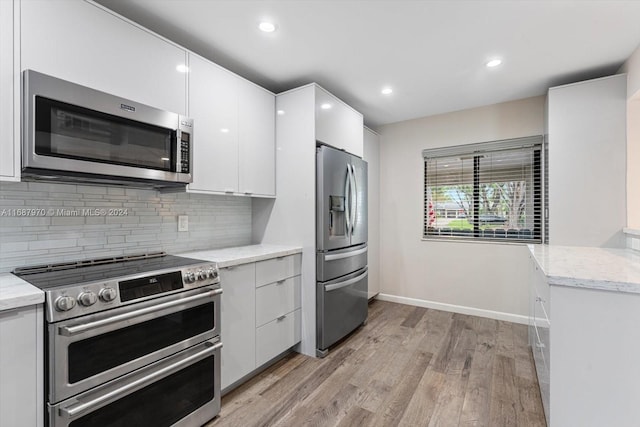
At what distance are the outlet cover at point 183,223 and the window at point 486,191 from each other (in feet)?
9.42

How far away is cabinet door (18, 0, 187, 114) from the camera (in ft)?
4.57

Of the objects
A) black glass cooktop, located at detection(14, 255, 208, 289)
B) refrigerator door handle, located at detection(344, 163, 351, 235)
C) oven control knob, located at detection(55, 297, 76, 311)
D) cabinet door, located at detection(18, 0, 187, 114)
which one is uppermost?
cabinet door, located at detection(18, 0, 187, 114)

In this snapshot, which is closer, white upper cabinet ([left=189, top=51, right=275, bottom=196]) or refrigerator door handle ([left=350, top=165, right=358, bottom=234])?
white upper cabinet ([left=189, top=51, right=275, bottom=196])

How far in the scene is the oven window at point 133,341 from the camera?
127 centimetres

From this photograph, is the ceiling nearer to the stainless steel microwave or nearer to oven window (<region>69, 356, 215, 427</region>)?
the stainless steel microwave

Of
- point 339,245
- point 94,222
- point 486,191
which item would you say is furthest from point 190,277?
point 486,191

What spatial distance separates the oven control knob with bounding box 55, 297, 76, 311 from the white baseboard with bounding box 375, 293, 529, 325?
11.8 ft

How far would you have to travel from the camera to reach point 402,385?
2.18 m

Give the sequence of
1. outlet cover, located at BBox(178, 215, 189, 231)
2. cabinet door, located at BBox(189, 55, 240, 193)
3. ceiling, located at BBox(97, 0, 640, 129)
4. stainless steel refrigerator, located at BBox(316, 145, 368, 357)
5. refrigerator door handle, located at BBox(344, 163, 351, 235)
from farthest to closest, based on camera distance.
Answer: refrigerator door handle, located at BBox(344, 163, 351, 235) → stainless steel refrigerator, located at BBox(316, 145, 368, 357) → outlet cover, located at BBox(178, 215, 189, 231) → cabinet door, located at BBox(189, 55, 240, 193) → ceiling, located at BBox(97, 0, 640, 129)

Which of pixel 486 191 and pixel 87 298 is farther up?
pixel 486 191

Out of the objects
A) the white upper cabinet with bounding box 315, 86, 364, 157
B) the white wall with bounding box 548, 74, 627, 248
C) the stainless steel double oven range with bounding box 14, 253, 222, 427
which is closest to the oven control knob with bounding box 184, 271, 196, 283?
the stainless steel double oven range with bounding box 14, 253, 222, 427

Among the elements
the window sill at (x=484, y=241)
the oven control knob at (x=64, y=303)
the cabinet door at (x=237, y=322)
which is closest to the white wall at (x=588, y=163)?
the window sill at (x=484, y=241)

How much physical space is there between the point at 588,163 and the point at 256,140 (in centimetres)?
282

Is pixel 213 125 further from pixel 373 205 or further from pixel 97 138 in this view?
pixel 373 205
